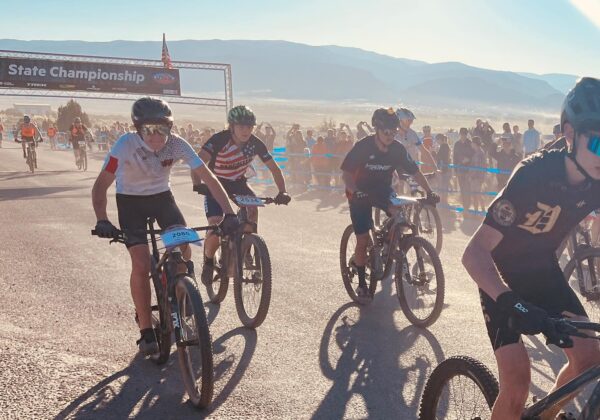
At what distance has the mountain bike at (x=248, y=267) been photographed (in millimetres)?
5766

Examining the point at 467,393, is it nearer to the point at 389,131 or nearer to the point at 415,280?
the point at 415,280

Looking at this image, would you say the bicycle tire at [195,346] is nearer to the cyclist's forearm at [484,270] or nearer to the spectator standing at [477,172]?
the cyclist's forearm at [484,270]

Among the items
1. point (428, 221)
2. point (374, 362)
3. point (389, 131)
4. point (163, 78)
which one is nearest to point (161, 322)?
point (374, 362)

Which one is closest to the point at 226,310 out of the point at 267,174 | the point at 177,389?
the point at 177,389

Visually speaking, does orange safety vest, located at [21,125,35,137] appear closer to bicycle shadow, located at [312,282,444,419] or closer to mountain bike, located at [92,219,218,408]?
bicycle shadow, located at [312,282,444,419]

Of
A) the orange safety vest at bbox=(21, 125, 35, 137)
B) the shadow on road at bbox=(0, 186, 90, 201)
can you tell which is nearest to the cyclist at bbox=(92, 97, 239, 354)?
the shadow on road at bbox=(0, 186, 90, 201)

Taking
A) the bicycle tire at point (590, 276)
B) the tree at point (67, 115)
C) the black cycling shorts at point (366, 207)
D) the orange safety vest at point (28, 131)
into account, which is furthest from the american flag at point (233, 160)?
the tree at point (67, 115)

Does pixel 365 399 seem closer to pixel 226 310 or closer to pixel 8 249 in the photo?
pixel 226 310

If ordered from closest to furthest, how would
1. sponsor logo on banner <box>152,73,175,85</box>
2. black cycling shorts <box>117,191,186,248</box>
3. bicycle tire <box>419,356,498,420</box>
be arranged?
bicycle tire <box>419,356,498,420</box> → black cycling shorts <box>117,191,186,248</box> → sponsor logo on banner <box>152,73,175,85</box>

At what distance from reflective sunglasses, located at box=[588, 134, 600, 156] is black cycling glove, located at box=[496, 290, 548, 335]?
0.74 meters

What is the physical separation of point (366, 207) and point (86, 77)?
26.2 m

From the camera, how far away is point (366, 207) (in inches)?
258

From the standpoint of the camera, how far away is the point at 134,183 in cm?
495

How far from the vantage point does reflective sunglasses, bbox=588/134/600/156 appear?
2.57 meters
